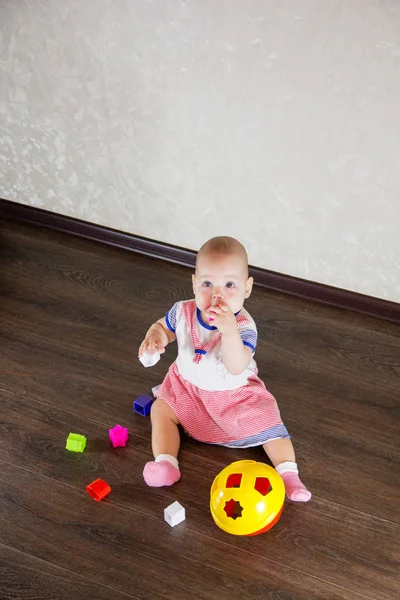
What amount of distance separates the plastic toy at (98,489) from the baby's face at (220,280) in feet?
A: 1.29

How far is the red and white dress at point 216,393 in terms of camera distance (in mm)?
1543

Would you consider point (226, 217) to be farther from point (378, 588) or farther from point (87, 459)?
point (378, 588)

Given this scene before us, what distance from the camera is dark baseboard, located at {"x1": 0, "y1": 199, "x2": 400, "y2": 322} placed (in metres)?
2.06

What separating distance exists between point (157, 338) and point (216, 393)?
167 millimetres

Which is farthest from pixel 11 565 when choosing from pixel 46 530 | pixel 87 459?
pixel 87 459

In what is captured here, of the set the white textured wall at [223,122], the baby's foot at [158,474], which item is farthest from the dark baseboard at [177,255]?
the baby's foot at [158,474]

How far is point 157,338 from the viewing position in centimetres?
158

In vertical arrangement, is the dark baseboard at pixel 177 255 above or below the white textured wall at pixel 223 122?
below

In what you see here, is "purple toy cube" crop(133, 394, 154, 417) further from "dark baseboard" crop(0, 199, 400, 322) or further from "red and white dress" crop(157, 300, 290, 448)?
"dark baseboard" crop(0, 199, 400, 322)

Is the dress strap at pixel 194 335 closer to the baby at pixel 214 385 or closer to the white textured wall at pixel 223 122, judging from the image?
the baby at pixel 214 385

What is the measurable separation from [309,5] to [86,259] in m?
0.97

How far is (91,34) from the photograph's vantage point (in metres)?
2.03

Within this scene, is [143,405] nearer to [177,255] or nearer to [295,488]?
[295,488]

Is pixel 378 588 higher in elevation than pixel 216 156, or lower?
lower
